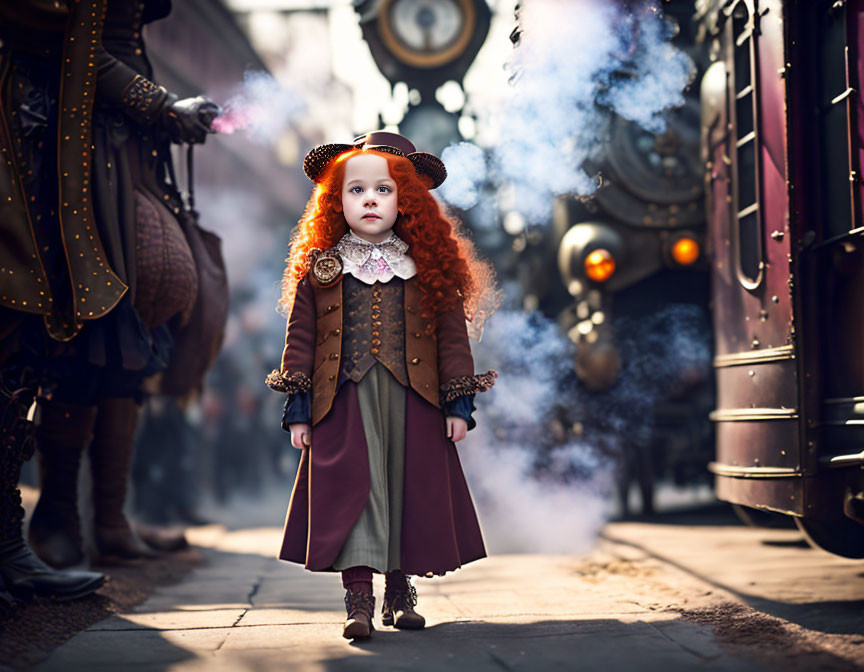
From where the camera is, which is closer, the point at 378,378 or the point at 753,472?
the point at 378,378

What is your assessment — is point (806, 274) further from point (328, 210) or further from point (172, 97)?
point (172, 97)

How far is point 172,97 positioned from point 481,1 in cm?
611

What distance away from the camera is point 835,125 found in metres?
3.57

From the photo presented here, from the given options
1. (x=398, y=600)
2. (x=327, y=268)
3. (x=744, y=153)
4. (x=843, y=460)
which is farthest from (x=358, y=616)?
(x=744, y=153)

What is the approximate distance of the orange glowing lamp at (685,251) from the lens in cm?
595

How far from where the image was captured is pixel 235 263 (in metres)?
21.0

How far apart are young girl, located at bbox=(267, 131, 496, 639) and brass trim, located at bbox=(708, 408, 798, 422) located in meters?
1.23

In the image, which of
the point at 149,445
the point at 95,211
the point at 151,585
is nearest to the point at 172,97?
the point at 95,211

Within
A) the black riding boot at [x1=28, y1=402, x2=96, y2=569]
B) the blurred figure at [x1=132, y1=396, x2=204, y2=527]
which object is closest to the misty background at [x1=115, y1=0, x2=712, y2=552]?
the blurred figure at [x1=132, y1=396, x2=204, y2=527]

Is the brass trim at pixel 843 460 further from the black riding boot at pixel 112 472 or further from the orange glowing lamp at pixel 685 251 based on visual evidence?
the black riding boot at pixel 112 472

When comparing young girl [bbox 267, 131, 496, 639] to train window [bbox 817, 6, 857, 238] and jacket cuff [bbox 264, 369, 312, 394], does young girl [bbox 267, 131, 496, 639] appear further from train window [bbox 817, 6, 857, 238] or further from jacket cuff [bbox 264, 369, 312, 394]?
train window [bbox 817, 6, 857, 238]

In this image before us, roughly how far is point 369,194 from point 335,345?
22.3 inches

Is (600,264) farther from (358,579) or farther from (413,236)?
(358,579)

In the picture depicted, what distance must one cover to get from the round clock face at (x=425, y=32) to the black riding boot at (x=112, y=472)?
224 inches
